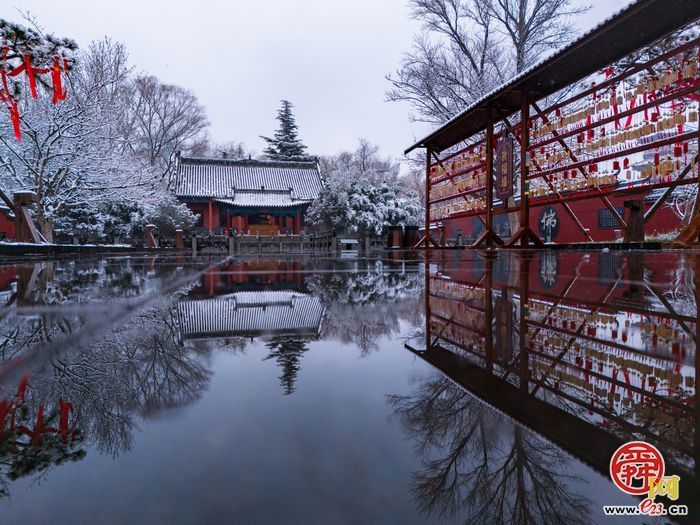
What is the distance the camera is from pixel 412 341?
1.24m

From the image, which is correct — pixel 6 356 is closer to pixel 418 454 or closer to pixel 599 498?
pixel 418 454

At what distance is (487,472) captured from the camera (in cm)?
55

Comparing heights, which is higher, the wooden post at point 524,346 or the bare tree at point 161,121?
the bare tree at point 161,121

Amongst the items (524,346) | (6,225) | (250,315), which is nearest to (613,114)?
(524,346)

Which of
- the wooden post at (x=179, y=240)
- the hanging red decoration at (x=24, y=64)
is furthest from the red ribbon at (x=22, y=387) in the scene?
the wooden post at (x=179, y=240)

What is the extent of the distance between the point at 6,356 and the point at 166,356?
0.38 meters

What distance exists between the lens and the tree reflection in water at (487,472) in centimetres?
49

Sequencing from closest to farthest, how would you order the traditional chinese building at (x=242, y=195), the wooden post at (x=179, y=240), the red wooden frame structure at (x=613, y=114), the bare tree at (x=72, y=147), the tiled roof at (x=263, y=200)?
the red wooden frame structure at (x=613, y=114) < the bare tree at (x=72, y=147) < the wooden post at (x=179, y=240) < the tiled roof at (x=263, y=200) < the traditional chinese building at (x=242, y=195)

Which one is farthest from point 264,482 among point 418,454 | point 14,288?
point 14,288

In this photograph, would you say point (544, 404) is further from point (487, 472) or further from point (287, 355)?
point (287, 355)

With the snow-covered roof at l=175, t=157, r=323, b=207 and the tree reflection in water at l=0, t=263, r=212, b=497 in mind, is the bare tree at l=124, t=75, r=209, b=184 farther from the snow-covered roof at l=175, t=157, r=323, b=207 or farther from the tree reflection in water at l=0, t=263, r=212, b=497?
the tree reflection in water at l=0, t=263, r=212, b=497

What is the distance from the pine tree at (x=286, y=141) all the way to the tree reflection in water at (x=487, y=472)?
133 feet

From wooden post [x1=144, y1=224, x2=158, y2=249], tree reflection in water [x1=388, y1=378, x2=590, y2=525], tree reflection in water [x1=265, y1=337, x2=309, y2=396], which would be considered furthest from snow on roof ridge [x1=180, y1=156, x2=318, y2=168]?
tree reflection in water [x1=388, y1=378, x2=590, y2=525]

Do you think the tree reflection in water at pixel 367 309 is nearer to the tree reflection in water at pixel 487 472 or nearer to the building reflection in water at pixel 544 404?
the building reflection in water at pixel 544 404
